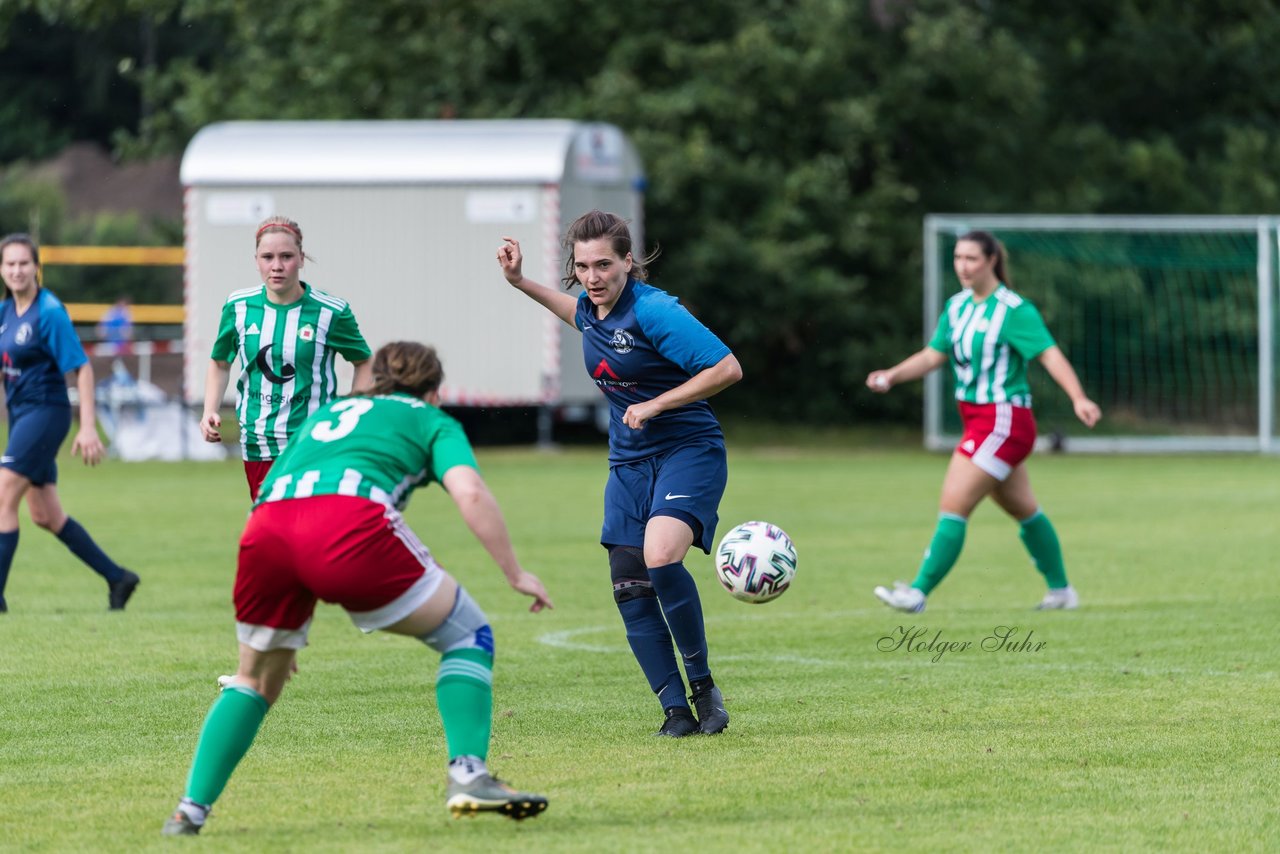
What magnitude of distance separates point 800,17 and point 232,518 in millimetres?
13430

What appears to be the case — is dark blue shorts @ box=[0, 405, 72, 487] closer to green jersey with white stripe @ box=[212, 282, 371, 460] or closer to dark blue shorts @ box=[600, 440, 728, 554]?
green jersey with white stripe @ box=[212, 282, 371, 460]

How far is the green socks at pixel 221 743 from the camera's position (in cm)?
509

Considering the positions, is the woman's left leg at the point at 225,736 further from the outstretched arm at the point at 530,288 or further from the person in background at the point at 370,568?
the outstretched arm at the point at 530,288

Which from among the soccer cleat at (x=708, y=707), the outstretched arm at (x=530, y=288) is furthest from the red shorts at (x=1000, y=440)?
the soccer cleat at (x=708, y=707)

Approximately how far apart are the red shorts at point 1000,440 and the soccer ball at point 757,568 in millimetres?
2983

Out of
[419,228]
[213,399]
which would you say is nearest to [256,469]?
[213,399]

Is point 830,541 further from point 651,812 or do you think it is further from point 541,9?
point 541,9

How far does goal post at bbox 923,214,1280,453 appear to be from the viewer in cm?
2498

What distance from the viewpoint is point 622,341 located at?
22.4ft

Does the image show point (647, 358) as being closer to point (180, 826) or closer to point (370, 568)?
point (370, 568)

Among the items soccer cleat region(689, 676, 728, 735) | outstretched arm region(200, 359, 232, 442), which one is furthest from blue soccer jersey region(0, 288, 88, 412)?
soccer cleat region(689, 676, 728, 735)

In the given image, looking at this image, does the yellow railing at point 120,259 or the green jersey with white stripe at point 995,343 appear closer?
the green jersey with white stripe at point 995,343

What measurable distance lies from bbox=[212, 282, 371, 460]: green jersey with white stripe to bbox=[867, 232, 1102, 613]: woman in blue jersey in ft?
11.0

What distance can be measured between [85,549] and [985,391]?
16.2 feet
